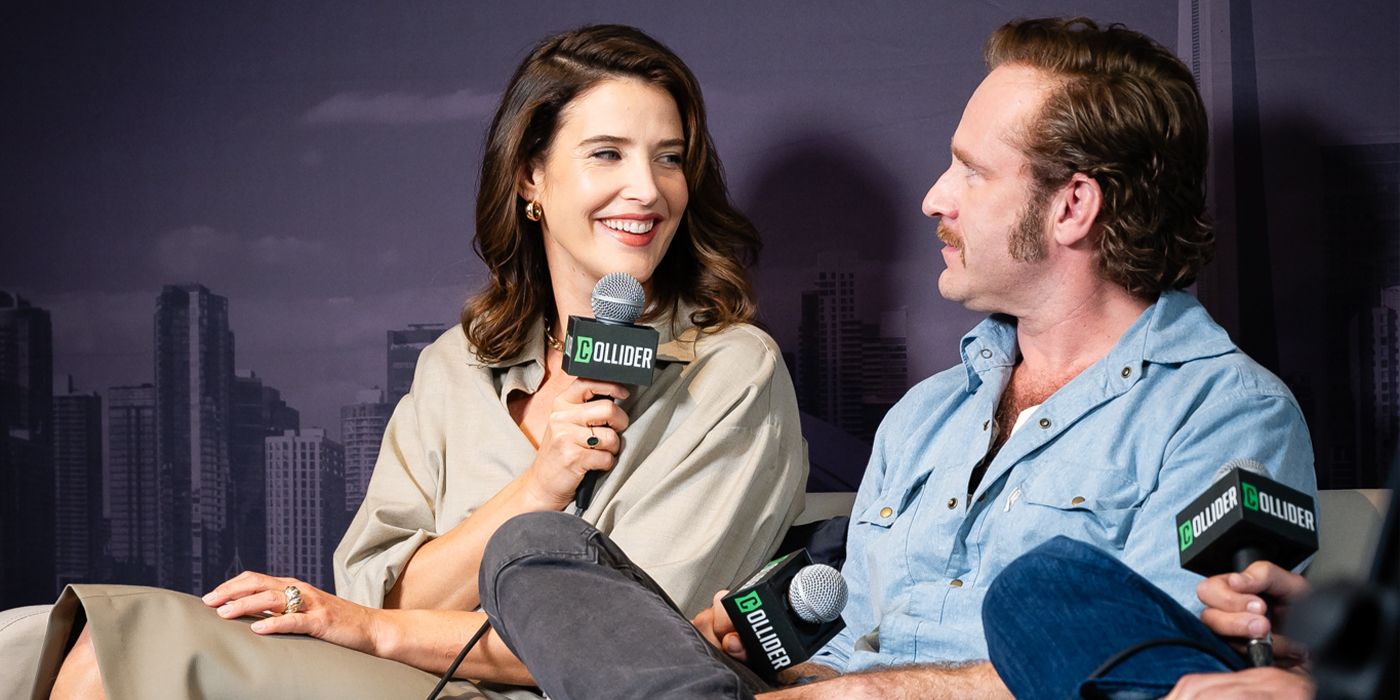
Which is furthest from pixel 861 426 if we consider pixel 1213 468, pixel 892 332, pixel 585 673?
pixel 585 673

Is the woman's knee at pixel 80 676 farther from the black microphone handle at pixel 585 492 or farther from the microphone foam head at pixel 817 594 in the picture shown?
the microphone foam head at pixel 817 594

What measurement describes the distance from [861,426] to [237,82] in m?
1.58

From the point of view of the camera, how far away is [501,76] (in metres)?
2.88

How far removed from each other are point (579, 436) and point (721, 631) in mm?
345

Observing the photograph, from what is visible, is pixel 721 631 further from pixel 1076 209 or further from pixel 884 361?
pixel 884 361

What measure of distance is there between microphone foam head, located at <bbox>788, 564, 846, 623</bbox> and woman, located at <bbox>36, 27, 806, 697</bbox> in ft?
1.18

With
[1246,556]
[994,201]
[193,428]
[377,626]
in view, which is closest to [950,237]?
[994,201]

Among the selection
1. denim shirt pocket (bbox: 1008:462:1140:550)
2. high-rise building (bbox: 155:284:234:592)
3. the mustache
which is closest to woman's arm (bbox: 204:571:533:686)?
denim shirt pocket (bbox: 1008:462:1140:550)

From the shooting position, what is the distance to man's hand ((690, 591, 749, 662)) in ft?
5.88

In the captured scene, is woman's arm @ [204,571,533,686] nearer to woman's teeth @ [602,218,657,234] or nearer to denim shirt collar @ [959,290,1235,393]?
woman's teeth @ [602,218,657,234]

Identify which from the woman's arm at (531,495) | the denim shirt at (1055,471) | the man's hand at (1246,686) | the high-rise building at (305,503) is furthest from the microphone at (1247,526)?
the high-rise building at (305,503)

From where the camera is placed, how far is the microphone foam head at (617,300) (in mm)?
1870

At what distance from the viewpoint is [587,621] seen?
4.73 feet

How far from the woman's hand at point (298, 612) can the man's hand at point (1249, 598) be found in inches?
44.0
